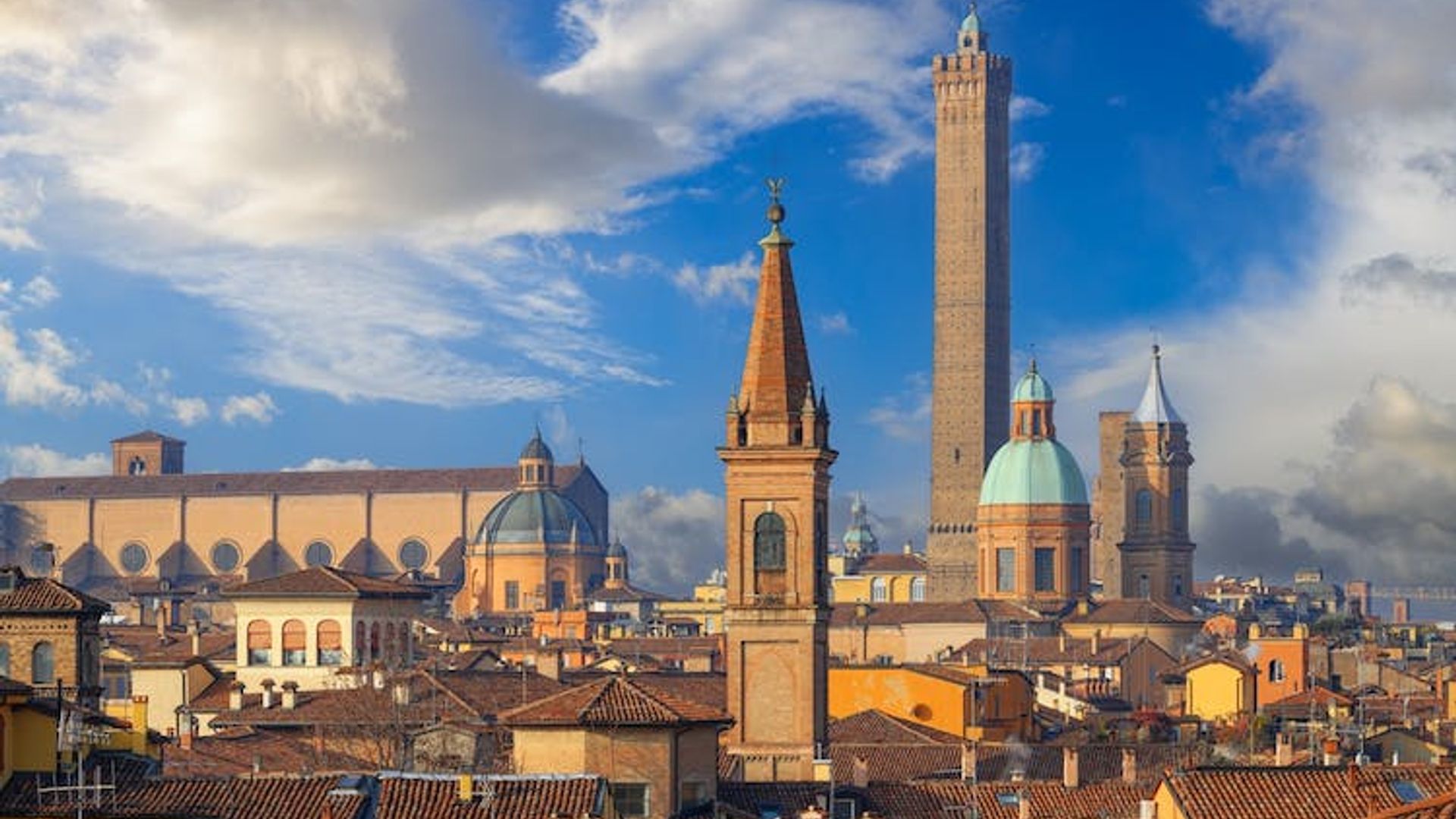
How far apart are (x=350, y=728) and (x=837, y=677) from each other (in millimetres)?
15968

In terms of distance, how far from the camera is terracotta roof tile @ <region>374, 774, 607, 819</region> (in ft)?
110

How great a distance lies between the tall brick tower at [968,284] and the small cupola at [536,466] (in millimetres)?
20130

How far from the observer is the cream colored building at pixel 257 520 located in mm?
174375

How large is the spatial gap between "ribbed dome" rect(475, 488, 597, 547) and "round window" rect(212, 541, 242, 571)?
22790 millimetres

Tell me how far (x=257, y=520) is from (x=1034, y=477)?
6260 centimetres

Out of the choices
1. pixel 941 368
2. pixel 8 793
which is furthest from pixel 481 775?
pixel 941 368

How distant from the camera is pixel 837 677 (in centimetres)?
7019

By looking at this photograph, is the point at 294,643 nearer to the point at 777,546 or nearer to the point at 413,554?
the point at 777,546

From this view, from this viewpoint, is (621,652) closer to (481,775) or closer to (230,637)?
(230,637)

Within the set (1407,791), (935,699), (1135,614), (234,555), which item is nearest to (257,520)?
(234,555)

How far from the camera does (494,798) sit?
111 feet

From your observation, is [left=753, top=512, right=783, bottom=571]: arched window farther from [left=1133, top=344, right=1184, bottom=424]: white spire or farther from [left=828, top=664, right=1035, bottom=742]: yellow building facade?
[left=1133, top=344, right=1184, bottom=424]: white spire

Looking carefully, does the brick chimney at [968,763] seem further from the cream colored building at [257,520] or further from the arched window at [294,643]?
the cream colored building at [257,520]

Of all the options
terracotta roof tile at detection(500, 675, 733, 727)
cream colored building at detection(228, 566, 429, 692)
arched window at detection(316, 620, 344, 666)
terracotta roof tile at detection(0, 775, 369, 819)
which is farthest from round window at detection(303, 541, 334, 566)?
terracotta roof tile at detection(0, 775, 369, 819)
